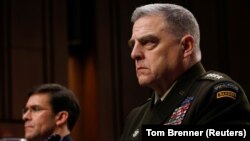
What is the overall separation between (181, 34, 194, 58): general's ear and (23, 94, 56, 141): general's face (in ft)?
4.33

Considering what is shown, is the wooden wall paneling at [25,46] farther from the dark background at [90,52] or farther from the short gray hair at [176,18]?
the short gray hair at [176,18]

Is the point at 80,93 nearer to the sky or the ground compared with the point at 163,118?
nearer to the ground

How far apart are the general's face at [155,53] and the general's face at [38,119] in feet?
4.03

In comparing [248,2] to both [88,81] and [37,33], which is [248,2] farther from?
[37,33]

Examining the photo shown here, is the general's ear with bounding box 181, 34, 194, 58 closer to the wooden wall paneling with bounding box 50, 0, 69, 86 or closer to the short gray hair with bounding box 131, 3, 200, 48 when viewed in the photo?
the short gray hair with bounding box 131, 3, 200, 48

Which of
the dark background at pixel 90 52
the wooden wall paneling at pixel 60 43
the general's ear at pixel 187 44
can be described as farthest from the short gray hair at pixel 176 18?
the wooden wall paneling at pixel 60 43

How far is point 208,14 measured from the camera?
21.5ft

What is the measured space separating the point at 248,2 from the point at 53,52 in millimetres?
2520

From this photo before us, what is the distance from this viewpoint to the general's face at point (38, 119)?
10.7 feet

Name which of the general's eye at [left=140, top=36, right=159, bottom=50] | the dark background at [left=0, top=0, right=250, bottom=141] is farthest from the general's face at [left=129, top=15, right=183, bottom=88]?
the dark background at [left=0, top=0, right=250, bottom=141]

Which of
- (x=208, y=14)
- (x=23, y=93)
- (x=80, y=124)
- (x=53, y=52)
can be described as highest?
(x=208, y=14)

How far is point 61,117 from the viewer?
133 inches

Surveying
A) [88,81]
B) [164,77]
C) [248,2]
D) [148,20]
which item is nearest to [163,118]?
[164,77]

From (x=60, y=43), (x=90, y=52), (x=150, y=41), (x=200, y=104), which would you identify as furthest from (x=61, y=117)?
(x=90, y=52)
